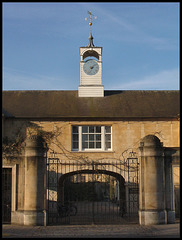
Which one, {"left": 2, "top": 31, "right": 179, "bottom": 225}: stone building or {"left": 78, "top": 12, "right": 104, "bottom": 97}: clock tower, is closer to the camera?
{"left": 2, "top": 31, "right": 179, "bottom": 225}: stone building

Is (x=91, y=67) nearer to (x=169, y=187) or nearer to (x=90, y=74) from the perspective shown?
(x=90, y=74)

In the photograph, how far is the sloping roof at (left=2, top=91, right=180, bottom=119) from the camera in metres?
21.3

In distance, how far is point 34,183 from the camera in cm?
1345

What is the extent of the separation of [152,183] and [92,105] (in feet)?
32.8

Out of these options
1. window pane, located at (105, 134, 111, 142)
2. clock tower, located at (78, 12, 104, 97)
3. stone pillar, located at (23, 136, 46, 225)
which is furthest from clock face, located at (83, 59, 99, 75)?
stone pillar, located at (23, 136, 46, 225)

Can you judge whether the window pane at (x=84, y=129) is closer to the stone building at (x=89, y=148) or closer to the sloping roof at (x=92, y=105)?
the stone building at (x=89, y=148)

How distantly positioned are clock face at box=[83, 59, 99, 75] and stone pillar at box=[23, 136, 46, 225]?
1153cm

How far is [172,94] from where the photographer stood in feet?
80.0

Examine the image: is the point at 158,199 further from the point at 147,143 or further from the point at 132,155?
the point at 132,155

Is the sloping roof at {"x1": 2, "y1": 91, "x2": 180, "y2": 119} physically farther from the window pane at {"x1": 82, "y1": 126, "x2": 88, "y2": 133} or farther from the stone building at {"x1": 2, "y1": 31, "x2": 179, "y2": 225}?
the window pane at {"x1": 82, "y1": 126, "x2": 88, "y2": 133}

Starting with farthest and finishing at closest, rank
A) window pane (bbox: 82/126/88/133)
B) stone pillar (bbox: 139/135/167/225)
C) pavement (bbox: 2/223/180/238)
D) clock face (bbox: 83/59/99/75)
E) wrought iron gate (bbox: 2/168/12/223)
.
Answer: clock face (bbox: 83/59/99/75) < window pane (bbox: 82/126/88/133) < wrought iron gate (bbox: 2/168/12/223) < stone pillar (bbox: 139/135/167/225) < pavement (bbox: 2/223/180/238)

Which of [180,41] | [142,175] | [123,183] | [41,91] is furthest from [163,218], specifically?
[41,91]

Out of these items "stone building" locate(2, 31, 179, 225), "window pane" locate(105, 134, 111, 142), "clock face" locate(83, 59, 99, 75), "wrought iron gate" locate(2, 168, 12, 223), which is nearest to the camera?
"stone building" locate(2, 31, 179, 225)

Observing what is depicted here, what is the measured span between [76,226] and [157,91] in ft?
46.2
